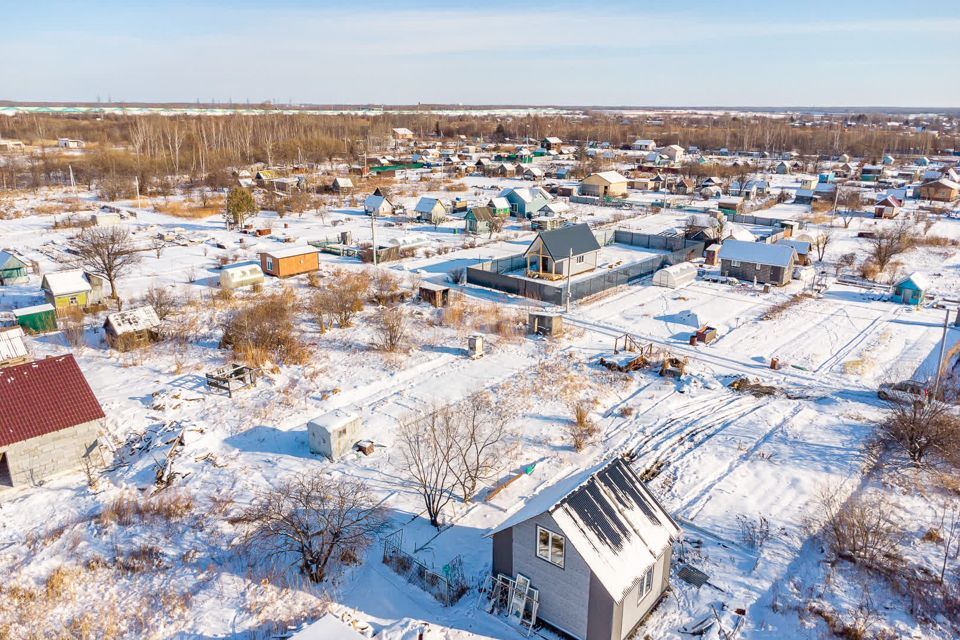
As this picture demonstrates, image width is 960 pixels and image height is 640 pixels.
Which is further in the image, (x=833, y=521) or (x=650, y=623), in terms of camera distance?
(x=833, y=521)

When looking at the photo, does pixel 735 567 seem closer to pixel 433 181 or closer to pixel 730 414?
pixel 730 414

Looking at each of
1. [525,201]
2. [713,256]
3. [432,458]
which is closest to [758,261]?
[713,256]

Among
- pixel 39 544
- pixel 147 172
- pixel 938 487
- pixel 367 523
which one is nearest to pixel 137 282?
pixel 39 544

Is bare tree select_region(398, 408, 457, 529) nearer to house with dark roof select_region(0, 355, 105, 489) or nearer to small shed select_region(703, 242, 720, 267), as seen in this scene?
house with dark roof select_region(0, 355, 105, 489)

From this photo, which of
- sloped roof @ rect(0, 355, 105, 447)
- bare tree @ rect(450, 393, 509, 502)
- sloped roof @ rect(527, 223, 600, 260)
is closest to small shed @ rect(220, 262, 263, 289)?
sloped roof @ rect(0, 355, 105, 447)

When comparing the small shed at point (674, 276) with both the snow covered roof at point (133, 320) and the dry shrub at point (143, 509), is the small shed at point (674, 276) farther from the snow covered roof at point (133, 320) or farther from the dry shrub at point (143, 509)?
the dry shrub at point (143, 509)

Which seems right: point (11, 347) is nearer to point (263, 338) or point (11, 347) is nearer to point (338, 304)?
point (263, 338)
